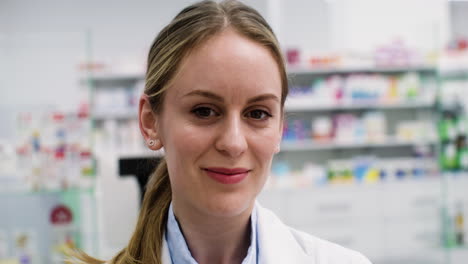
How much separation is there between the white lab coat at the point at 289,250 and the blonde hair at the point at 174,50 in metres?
0.07

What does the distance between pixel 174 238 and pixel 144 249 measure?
0.09 metres

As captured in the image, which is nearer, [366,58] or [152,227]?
[152,227]

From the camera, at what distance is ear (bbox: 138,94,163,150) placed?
98 cm

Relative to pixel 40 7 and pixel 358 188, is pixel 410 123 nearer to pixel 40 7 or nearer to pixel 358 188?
pixel 358 188

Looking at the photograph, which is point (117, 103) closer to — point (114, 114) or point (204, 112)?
point (114, 114)

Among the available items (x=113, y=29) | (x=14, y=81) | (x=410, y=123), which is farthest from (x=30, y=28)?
(x=410, y=123)

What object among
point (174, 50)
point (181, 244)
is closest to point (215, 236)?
point (181, 244)

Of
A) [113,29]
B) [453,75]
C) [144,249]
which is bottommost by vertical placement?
[144,249]

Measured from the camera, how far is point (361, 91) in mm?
5121

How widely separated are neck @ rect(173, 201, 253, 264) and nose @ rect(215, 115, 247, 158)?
0.16 m

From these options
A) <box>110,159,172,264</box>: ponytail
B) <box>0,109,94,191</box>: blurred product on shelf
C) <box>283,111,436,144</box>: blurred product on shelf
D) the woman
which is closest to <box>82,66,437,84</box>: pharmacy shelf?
<box>283,111,436,144</box>: blurred product on shelf

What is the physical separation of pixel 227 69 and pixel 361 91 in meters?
4.55

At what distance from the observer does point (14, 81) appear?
2172 mm

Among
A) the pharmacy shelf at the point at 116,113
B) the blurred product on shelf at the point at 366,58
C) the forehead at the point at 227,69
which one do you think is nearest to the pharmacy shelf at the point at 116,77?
the pharmacy shelf at the point at 116,113
